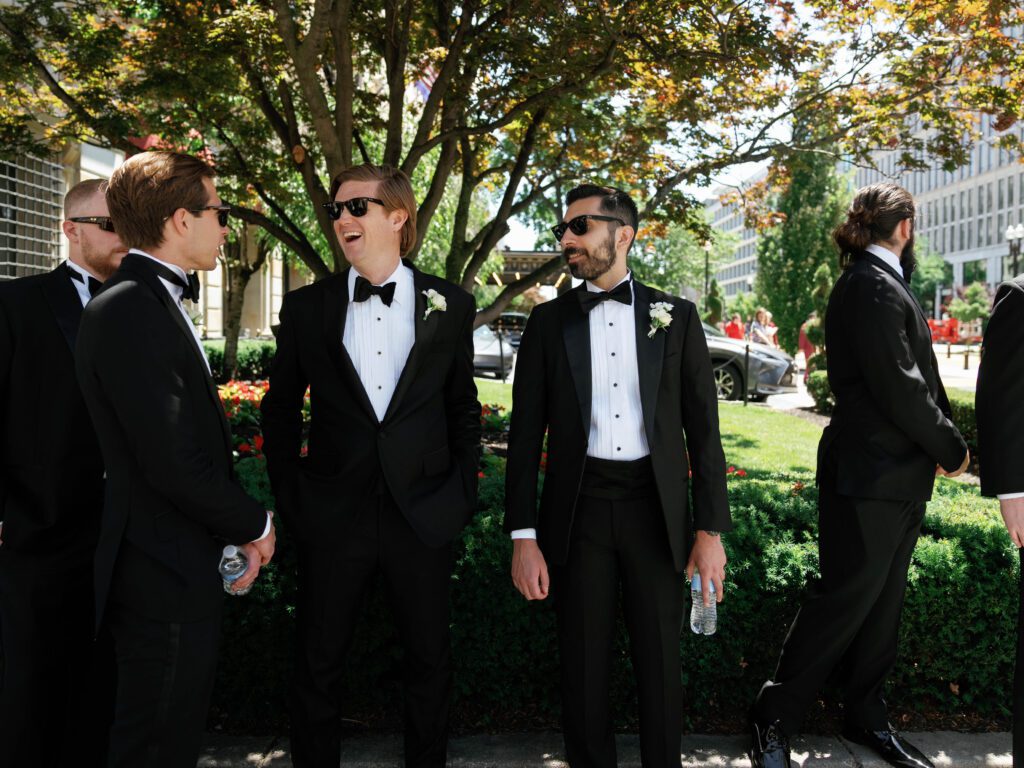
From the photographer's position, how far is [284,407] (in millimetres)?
3150

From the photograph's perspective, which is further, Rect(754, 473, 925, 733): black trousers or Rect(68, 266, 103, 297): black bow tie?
Rect(754, 473, 925, 733): black trousers

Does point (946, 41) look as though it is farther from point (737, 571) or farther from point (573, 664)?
point (573, 664)

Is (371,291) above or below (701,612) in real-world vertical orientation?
above

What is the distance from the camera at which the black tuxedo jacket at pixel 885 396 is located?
126 inches

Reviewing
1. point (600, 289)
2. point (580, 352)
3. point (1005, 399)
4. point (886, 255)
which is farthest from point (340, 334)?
point (1005, 399)

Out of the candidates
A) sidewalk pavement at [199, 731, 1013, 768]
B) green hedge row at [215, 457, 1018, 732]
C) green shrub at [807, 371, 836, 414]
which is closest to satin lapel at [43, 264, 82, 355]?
green hedge row at [215, 457, 1018, 732]

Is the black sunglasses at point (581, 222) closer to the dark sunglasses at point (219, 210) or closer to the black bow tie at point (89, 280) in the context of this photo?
the dark sunglasses at point (219, 210)

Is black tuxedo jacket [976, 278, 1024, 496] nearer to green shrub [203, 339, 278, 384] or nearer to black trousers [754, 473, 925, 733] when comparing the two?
black trousers [754, 473, 925, 733]

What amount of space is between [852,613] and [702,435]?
40.3 inches

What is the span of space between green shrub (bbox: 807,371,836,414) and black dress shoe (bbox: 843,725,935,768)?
1112 cm

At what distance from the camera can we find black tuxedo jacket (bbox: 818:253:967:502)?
10.5ft

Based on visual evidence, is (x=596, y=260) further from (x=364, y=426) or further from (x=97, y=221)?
(x=97, y=221)

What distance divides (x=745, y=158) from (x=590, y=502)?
6.41m

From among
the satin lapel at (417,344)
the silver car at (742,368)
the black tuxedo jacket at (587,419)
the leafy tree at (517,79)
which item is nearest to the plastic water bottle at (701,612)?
the black tuxedo jacket at (587,419)
